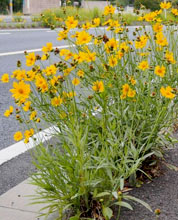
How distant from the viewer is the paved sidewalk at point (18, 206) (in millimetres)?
2092

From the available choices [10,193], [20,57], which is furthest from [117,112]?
[20,57]

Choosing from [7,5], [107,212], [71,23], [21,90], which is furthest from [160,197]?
[7,5]

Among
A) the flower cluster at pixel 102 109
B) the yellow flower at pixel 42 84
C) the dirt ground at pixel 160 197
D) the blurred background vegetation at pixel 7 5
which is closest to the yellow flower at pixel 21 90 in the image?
the flower cluster at pixel 102 109

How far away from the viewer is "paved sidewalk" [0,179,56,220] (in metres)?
2.09

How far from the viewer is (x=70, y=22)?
2.48 m

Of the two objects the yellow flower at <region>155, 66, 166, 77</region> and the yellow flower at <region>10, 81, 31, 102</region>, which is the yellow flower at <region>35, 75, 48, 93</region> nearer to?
the yellow flower at <region>10, 81, 31, 102</region>

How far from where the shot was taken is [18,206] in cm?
221

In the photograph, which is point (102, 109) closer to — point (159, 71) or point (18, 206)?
point (159, 71)

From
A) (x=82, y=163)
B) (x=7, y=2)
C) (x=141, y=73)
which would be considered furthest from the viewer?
(x=7, y=2)

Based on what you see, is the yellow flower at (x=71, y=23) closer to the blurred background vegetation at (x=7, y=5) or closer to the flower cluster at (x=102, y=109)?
the flower cluster at (x=102, y=109)

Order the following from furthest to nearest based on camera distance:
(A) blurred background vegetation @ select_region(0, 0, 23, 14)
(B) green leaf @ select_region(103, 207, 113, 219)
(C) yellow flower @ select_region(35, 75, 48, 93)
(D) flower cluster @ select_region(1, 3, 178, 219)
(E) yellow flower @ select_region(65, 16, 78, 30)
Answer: (A) blurred background vegetation @ select_region(0, 0, 23, 14) < (E) yellow flower @ select_region(65, 16, 78, 30) < (C) yellow flower @ select_region(35, 75, 48, 93) < (D) flower cluster @ select_region(1, 3, 178, 219) < (B) green leaf @ select_region(103, 207, 113, 219)

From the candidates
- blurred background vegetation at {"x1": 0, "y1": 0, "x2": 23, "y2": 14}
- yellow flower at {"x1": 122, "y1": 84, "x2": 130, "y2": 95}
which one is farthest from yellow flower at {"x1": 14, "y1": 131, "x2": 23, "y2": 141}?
blurred background vegetation at {"x1": 0, "y1": 0, "x2": 23, "y2": 14}

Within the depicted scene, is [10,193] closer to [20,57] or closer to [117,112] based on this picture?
[117,112]

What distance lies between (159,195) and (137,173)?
0.26m
